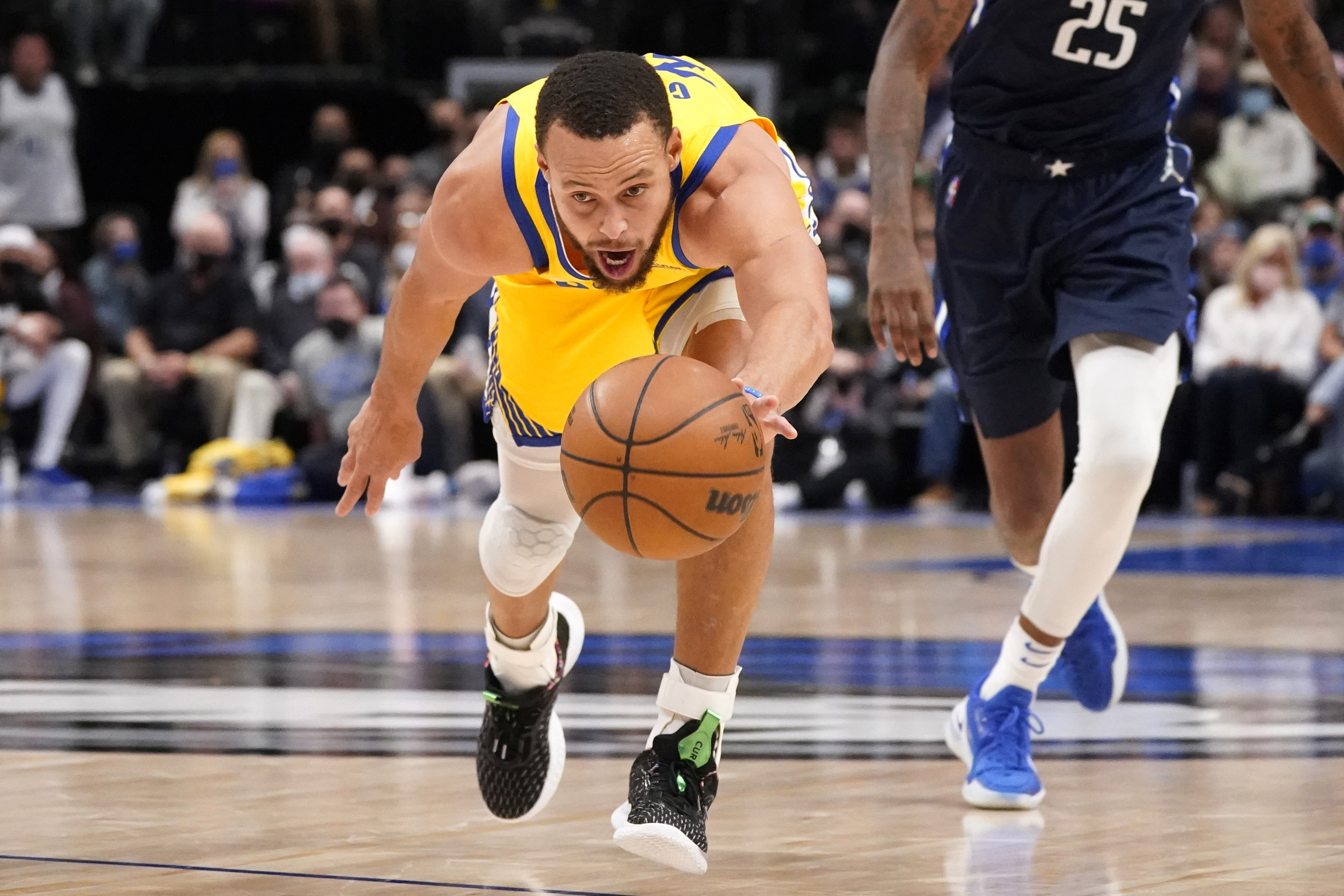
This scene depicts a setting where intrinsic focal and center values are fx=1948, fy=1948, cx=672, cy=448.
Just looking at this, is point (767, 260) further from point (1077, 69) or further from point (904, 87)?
point (1077, 69)

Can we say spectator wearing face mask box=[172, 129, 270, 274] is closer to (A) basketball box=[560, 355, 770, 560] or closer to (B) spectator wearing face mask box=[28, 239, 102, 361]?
(B) spectator wearing face mask box=[28, 239, 102, 361]

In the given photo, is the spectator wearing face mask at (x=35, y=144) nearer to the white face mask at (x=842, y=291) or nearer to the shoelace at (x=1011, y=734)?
the white face mask at (x=842, y=291)

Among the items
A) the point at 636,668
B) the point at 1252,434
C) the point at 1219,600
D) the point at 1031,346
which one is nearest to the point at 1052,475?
the point at 1031,346

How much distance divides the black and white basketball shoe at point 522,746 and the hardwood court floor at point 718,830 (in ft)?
0.15

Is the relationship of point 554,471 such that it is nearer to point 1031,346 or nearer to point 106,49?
point 1031,346

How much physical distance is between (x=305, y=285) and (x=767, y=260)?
34.4ft

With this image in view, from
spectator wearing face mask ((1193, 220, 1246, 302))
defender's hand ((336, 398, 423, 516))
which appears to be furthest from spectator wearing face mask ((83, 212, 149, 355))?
defender's hand ((336, 398, 423, 516))

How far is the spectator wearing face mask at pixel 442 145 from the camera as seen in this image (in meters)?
14.4

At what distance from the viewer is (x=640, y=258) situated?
329cm

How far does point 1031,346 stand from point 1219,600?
341cm

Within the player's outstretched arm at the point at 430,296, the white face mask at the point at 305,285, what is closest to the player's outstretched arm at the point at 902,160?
the player's outstretched arm at the point at 430,296

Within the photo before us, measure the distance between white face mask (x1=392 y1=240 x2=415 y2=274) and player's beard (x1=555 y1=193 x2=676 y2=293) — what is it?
9.54m

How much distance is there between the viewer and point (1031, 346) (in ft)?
14.1

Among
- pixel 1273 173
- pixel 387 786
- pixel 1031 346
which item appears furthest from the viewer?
pixel 1273 173
